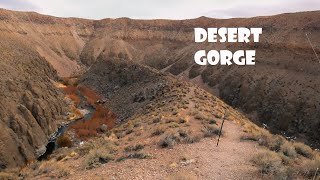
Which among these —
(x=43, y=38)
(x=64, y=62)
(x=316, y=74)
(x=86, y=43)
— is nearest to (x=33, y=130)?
(x=316, y=74)

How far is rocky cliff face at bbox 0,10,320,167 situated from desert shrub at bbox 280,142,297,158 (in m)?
23.4

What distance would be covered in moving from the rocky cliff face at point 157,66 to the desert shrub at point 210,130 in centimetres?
1840

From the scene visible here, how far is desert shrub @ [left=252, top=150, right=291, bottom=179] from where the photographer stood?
13.7 meters

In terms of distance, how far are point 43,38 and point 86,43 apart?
17.1 metres

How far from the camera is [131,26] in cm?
12644

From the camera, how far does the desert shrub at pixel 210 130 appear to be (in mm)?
20578

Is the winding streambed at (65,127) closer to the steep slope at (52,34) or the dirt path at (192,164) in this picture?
the dirt path at (192,164)

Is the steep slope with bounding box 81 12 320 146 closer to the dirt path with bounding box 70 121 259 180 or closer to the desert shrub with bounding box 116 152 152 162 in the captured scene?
the dirt path with bounding box 70 121 259 180

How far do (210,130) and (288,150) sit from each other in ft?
17.8

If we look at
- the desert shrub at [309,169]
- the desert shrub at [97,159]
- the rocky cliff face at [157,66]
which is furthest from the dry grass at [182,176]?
the rocky cliff face at [157,66]

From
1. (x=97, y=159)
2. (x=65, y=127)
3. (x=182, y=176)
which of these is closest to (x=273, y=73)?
(x=65, y=127)

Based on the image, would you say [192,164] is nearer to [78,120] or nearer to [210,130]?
[210,130]

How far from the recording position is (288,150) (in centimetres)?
1700

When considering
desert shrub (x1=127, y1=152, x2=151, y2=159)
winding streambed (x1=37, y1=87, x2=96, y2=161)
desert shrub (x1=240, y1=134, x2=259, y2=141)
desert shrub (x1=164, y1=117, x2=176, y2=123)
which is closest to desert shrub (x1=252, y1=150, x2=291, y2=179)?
desert shrub (x1=240, y1=134, x2=259, y2=141)
